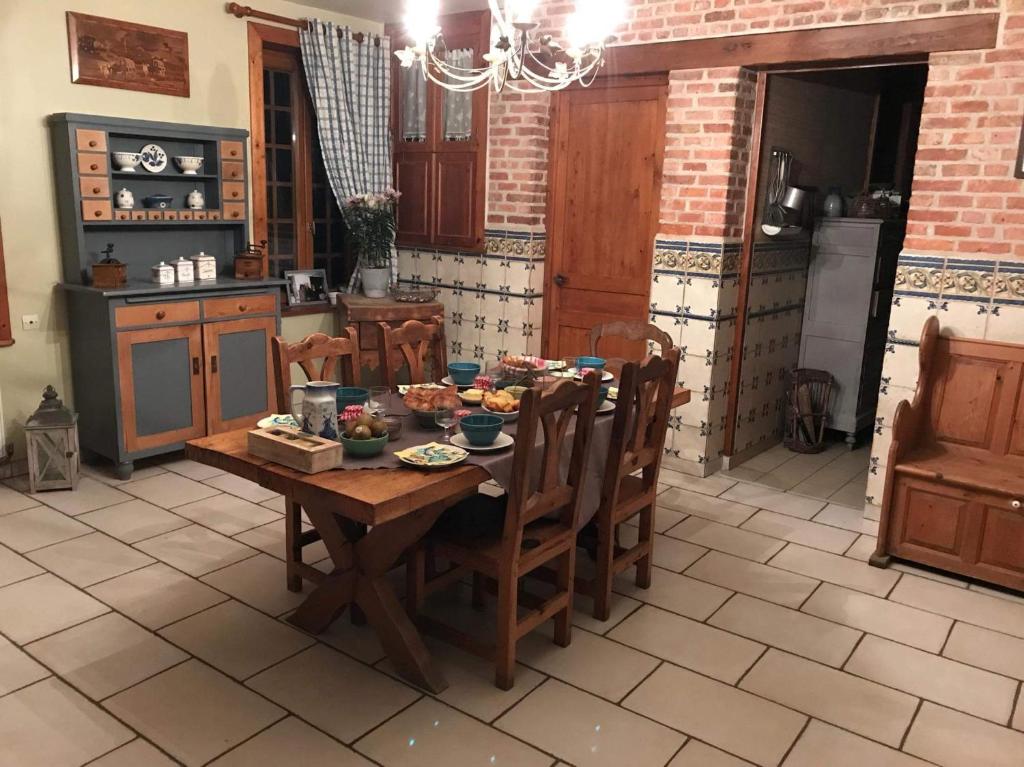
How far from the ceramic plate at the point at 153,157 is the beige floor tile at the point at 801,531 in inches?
137

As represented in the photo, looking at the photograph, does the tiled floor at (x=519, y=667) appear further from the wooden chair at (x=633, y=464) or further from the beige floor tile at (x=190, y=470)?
the beige floor tile at (x=190, y=470)

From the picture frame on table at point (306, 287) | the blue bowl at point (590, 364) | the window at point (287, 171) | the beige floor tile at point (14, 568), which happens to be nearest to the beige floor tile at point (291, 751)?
the beige floor tile at point (14, 568)

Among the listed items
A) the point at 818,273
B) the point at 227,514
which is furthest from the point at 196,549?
the point at 818,273

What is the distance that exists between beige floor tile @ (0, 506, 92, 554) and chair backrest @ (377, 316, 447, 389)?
1.50 meters

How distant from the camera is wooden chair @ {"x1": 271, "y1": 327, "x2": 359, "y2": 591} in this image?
9.80ft

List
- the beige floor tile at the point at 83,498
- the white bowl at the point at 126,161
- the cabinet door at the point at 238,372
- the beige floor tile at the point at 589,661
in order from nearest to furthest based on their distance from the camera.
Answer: the beige floor tile at the point at 589,661, the beige floor tile at the point at 83,498, the white bowl at the point at 126,161, the cabinet door at the point at 238,372

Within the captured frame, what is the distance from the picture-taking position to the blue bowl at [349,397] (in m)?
2.80

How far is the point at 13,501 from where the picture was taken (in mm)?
3896

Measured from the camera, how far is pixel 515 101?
494 cm

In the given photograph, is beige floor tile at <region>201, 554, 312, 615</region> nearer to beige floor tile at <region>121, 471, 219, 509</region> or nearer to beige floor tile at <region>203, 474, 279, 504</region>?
beige floor tile at <region>203, 474, 279, 504</region>

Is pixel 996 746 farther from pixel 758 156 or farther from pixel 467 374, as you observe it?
pixel 758 156

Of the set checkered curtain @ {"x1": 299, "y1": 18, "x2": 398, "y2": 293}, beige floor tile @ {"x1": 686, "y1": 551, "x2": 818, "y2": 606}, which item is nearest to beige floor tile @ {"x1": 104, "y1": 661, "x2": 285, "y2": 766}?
beige floor tile @ {"x1": 686, "y1": 551, "x2": 818, "y2": 606}

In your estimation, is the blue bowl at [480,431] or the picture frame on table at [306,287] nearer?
the blue bowl at [480,431]

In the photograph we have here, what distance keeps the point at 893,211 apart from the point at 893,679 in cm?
340
